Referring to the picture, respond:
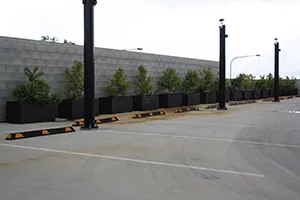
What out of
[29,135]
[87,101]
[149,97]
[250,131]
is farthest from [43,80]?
[250,131]

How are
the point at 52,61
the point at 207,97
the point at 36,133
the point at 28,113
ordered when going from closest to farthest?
the point at 36,133 → the point at 28,113 → the point at 52,61 → the point at 207,97

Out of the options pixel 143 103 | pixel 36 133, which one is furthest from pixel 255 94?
pixel 36 133

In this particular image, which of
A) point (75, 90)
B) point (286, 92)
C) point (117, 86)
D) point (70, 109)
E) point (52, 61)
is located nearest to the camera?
point (70, 109)

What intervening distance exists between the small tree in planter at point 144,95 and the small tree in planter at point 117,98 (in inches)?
31.8

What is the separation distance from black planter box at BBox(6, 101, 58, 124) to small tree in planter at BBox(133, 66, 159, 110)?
6256 millimetres

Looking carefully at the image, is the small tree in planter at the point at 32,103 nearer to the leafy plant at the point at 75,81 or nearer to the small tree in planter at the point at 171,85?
the leafy plant at the point at 75,81

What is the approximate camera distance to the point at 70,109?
14391 mm

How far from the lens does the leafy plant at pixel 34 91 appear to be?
1307cm

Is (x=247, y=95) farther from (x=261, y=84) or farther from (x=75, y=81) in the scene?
(x=75, y=81)

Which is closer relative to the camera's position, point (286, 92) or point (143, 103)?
point (143, 103)

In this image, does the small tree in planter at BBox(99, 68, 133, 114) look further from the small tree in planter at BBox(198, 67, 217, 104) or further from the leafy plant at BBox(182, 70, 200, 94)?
the small tree in planter at BBox(198, 67, 217, 104)

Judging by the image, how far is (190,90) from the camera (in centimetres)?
2445

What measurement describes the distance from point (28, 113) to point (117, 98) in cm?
535

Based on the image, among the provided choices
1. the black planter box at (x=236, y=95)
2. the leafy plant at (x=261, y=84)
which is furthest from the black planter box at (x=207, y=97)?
the leafy plant at (x=261, y=84)
